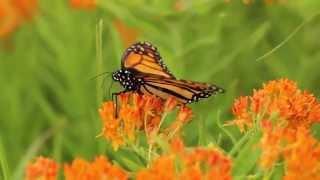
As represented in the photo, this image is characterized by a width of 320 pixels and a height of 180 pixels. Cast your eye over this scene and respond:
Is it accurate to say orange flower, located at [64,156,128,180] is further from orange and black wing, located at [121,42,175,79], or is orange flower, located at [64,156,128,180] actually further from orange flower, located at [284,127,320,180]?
orange and black wing, located at [121,42,175,79]

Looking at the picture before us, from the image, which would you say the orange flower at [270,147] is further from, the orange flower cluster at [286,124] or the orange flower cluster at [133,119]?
the orange flower cluster at [133,119]

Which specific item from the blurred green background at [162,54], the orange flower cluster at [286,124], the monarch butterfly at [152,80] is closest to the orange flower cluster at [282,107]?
the orange flower cluster at [286,124]

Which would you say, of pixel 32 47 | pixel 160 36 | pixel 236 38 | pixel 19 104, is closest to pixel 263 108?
pixel 160 36

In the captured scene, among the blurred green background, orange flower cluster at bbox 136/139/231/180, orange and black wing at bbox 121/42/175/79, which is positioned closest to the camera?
orange flower cluster at bbox 136/139/231/180

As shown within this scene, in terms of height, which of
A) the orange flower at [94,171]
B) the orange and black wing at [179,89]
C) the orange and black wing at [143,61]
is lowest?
the orange flower at [94,171]

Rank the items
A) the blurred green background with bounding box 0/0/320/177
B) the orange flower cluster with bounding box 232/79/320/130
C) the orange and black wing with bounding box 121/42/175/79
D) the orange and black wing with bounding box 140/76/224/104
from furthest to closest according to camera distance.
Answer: the blurred green background with bounding box 0/0/320/177, the orange and black wing with bounding box 121/42/175/79, the orange and black wing with bounding box 140/76/224/104, the orange flower cluster with bounding box 232/79/320/130

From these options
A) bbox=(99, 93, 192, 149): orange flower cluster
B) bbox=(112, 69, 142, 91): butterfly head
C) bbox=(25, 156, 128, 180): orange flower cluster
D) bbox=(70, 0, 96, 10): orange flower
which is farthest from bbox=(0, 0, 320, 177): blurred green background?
bbox=(25, 156, 128, 180): orange flower cluster

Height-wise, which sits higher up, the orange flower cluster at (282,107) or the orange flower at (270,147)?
the orange flower cluster at (282,107)
